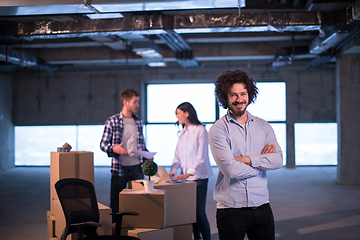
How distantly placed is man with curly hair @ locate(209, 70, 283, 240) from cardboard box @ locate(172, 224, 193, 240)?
1149mm

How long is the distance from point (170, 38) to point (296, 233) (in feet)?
13.6

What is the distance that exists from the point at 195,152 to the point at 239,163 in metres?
1.44

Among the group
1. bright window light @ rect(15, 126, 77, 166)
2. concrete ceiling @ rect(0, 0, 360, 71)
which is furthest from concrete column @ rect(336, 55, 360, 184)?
bright window light @ rect(15, 126, 77, 166)

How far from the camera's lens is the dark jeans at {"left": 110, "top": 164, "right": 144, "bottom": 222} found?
11.5 feet

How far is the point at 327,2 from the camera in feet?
16.1

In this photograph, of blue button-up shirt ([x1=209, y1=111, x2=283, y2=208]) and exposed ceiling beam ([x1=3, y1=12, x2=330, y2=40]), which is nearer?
blue button-up shirt ([x1=209, y1=111, x2=283, y2=208])

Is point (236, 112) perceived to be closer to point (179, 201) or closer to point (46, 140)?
point (179, 201)

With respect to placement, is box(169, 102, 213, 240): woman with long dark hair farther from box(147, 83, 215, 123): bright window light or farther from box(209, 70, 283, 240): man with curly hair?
box(147, 83, 215, 123): bright window light

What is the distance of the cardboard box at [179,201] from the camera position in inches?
116

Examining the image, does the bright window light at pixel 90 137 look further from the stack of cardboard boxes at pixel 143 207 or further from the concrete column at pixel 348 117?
the stack of cardboard boxes at pixel 143 207

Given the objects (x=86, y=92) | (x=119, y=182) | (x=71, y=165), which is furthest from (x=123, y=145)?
(x=86, y=92)

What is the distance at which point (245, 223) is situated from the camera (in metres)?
1.84

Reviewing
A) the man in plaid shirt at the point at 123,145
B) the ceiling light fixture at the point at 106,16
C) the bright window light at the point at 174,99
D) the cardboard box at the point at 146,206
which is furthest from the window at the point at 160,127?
the cardboard box at the point at 146,206

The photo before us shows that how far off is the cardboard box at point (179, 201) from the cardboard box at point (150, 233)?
136 millimetres
